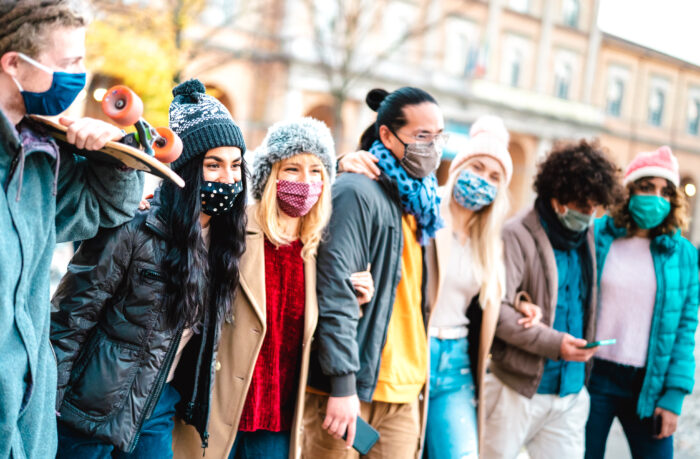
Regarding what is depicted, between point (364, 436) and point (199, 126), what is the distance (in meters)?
1.59

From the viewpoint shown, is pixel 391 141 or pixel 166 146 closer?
pixel 166 146

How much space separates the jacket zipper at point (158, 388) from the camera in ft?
8.07

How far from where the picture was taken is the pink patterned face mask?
3.01m

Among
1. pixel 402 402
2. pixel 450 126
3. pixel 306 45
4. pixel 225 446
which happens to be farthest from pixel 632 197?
pixel 450 126

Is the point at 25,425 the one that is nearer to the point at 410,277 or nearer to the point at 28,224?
the point at 28,224

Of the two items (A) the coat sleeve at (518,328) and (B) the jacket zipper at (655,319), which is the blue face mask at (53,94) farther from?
(B) the jacket zipper at (655,319)

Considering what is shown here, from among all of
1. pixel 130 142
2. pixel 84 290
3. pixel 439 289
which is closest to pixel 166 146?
pixel 130 142

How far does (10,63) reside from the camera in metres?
1.79

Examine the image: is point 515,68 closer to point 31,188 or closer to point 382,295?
point 382,295

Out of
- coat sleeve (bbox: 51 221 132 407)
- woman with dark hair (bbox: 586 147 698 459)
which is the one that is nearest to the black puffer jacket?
coat sleeve (bbox: 51 221 132 407)

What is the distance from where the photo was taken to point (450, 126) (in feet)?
88.9

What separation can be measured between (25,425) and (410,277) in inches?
77.9

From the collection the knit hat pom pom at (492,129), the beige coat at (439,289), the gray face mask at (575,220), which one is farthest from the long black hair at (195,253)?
the gray face mask at (575,220)

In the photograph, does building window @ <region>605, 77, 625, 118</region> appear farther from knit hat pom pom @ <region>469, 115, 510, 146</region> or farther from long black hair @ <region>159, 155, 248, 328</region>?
long black hair @ <region>159, 155, 248, 328</region>
